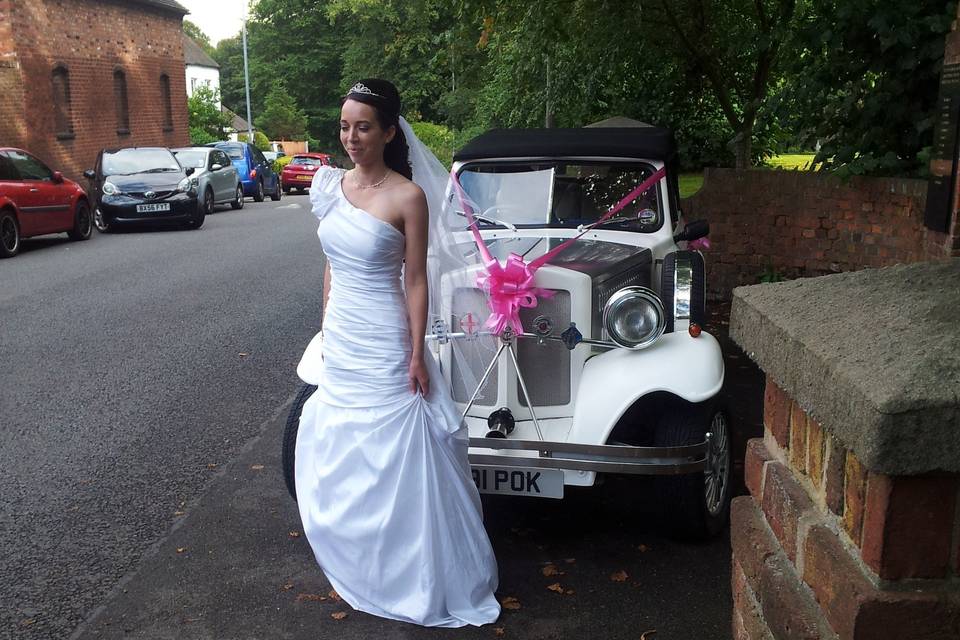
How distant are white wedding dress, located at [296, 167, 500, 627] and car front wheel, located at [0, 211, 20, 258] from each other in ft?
42.3

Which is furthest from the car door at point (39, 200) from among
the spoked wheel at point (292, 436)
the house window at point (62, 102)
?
the spoked wheel at point (292, 436)

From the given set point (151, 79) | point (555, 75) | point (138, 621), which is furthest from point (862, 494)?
point (151, 79)

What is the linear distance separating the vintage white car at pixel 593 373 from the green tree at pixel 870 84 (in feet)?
13.6

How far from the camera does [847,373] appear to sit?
4.81 feet

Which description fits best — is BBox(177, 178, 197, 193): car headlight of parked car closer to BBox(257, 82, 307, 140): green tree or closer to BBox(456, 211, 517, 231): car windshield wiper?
BBox(456, 211, 517, 231): car windshield wiper

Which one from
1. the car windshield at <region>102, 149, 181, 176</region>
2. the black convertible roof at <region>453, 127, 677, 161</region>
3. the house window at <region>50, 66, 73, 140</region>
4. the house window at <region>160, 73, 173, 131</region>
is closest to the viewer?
the black convertible roof at <region>453, 127, 677, 161</region>

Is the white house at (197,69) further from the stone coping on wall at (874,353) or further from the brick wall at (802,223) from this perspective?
the stone coping on wall at (874,353)

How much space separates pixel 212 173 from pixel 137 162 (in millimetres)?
3449

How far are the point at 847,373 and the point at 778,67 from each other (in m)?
13.4

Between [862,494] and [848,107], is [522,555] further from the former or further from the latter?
[848,107]

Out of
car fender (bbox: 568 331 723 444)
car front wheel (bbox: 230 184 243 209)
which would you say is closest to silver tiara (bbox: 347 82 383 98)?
car fender (bbox: 568 331 723 444)

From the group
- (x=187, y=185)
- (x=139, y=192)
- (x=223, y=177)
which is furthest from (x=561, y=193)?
(x=223, y=177)

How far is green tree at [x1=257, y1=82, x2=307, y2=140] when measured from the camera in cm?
6156

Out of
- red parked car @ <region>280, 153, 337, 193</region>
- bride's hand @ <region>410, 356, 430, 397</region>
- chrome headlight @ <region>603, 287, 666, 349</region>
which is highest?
chrome headlight @ <region>603, 287, 666, 349</region>
